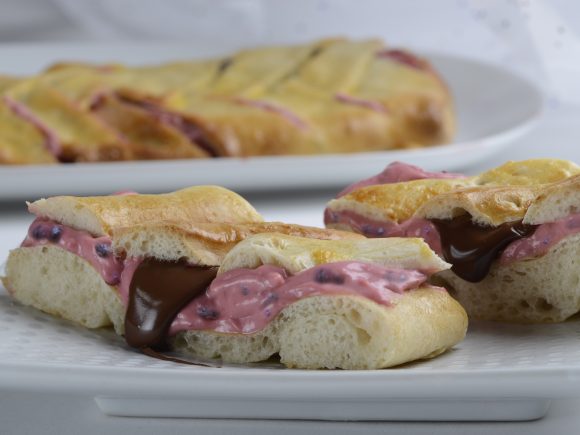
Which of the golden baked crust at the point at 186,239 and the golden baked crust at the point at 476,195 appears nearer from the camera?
the golden baked crust at the point at 186,239

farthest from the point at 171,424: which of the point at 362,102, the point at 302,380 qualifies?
the point at 362,102

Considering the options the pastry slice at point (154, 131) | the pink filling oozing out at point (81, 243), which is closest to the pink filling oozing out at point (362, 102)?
the pastry slice at point (154, 131)

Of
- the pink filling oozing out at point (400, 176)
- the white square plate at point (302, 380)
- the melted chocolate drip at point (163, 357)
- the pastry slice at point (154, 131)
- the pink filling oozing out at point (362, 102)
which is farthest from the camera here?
the pink filling oozing out at point (362, 102)

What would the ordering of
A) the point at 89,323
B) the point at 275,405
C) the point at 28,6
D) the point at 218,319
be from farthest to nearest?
the point at 28,6 < the point at 89,323 < the point at 218,319 < the point at 275,405

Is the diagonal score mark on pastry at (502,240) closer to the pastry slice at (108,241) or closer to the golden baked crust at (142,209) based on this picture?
the pastry slice at (108,241)

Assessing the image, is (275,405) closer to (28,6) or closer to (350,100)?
(350,100)

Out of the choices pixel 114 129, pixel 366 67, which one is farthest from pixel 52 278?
pixel 366 67

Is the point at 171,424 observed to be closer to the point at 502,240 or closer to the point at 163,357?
the point at 163,357
